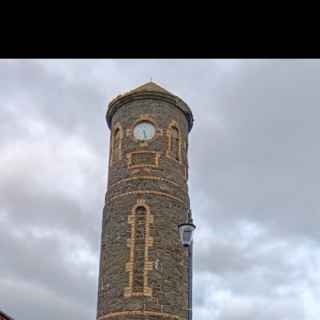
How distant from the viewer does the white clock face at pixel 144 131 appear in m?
24.6

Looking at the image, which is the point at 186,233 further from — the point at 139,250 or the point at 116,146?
the point at 116,146

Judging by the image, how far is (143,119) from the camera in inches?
980

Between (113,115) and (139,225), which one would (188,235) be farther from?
(113,115)

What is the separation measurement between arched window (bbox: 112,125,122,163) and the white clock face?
91cm

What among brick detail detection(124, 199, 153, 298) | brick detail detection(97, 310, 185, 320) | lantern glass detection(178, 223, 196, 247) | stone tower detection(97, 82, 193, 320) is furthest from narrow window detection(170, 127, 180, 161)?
lantern glass detection(178, 223, 196, 247)

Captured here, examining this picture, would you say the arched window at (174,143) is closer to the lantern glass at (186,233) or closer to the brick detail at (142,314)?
the brick detail at (142,314)

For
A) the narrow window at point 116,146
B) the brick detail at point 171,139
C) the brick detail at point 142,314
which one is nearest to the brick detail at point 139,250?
the brick detail at point 142,314

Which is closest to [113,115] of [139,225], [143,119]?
[143,119]

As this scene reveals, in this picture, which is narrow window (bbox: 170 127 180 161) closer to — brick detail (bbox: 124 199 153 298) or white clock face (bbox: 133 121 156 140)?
white clock face (bbox: 133 121 156 140)

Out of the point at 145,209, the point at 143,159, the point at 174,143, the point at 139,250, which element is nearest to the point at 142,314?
the point at 139,250

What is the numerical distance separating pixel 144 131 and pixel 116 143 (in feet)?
5.34

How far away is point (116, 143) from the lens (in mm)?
25609

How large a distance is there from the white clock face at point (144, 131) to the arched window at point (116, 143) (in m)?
0.91
